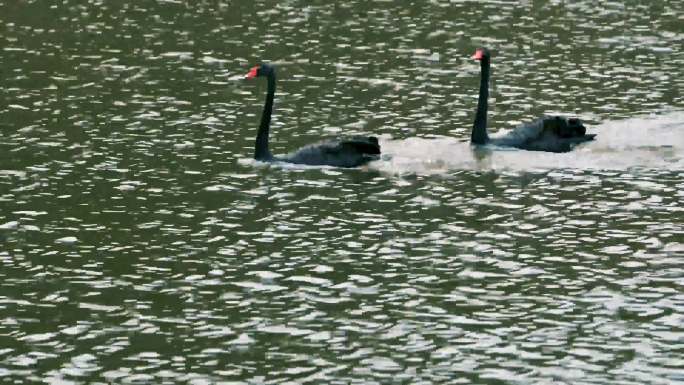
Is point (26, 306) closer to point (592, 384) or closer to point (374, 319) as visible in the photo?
point (374, 319)

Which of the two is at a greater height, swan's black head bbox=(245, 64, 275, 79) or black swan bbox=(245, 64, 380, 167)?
swan's black head bbox=(245, 64, 275, 79)

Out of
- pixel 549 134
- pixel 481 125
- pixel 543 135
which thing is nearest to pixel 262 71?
pixel 481 125

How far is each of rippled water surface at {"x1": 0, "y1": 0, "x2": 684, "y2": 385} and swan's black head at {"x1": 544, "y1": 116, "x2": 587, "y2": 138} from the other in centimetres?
44

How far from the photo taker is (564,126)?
115ft

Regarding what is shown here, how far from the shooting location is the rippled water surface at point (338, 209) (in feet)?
75.6

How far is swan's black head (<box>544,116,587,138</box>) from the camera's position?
35.1 meters

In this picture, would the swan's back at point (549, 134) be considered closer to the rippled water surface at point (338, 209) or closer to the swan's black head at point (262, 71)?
the rippled water surface at point (338, 209)

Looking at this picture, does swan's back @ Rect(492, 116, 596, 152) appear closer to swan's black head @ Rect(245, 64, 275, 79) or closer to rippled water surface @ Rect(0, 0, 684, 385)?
rippled water surface @ Rect(0, 0, 684, 385)

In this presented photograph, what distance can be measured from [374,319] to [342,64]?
2055 centimetres

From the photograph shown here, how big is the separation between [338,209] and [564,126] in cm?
668

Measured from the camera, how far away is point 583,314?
24453 millimetres

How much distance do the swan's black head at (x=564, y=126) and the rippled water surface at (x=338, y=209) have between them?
0.44 meters

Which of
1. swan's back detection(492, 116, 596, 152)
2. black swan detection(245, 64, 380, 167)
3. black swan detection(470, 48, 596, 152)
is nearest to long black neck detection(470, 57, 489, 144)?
black swan detection(470, 48, 596, 152)

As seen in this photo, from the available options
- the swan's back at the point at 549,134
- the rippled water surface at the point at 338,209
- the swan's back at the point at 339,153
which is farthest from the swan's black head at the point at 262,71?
the swan's back at the point at 549,134
